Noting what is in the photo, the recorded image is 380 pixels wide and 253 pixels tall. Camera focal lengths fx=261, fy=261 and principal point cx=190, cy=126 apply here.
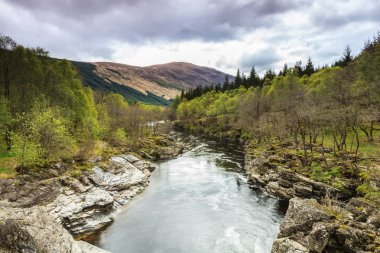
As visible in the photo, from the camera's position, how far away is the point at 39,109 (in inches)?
1572

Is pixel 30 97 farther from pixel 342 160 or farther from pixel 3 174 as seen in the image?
pixel 342 160

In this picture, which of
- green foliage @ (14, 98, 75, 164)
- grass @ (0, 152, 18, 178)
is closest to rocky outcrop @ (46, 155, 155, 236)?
green foliage @ (14, 98, 75, 164)

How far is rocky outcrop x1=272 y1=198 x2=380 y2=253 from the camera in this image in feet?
62.3

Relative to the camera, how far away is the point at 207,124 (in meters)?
133

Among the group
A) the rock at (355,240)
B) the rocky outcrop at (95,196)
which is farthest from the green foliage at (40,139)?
the rock at (355,240)

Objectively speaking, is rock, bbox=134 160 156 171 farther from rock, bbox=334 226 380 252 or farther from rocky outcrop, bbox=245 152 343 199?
rock, bbox=334 226 380 252

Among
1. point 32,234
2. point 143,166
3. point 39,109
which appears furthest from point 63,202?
point 143,166

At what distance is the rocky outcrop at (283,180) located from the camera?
114 ft

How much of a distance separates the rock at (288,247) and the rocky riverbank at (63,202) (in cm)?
1576

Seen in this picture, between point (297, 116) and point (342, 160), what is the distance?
9.50 m

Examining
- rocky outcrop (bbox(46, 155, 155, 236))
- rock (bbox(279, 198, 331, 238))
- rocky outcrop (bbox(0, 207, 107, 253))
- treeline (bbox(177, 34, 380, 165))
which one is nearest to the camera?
rocky outcrop (bbox(0, 207, 107, 253))

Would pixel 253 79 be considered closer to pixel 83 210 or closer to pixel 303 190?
pixel 303 190

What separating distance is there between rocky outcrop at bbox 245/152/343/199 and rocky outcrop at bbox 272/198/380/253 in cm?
686

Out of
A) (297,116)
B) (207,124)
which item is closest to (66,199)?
(297,116)
